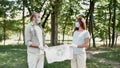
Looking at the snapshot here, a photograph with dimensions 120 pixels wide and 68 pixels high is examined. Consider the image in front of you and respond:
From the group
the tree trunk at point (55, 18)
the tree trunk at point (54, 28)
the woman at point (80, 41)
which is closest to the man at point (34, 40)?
the woman at point (80, 41)

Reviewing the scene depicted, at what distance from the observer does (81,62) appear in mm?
7492

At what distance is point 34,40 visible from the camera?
7.13 m

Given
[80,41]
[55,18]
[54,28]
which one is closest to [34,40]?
[80,41]

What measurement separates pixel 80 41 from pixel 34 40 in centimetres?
115

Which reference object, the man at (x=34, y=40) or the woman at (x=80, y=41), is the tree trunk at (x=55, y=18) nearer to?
the woman at (x=80, y=41)

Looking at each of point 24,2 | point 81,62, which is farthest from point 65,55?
point 24,2

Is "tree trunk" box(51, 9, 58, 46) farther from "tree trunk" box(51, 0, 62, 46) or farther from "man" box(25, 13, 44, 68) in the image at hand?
"man" box(25, 13, 44, 68)

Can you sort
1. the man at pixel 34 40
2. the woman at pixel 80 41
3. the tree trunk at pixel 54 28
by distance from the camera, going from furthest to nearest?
the tree trunk at pixel 54 28 → the woman at pixel 80 41 → the man at pixel 34 40

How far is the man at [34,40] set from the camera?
23.2ft

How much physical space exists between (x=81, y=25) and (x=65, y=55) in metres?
0.91

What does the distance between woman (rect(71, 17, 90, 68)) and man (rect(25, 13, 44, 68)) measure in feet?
2.84

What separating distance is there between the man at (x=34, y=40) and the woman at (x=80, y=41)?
867 millimetres

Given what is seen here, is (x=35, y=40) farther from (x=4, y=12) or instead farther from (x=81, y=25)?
(x=4, y=12)

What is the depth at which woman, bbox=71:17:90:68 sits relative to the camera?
7.36 meters
